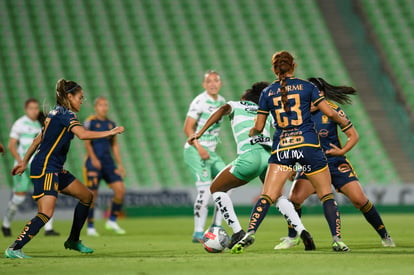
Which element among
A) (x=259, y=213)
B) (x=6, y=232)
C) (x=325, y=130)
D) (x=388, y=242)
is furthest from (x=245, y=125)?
(x=6, y=232)

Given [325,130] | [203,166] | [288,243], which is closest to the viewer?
[325,130]

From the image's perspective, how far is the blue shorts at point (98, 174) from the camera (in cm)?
1423

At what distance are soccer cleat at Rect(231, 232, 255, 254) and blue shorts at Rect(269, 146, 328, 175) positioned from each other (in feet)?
2.84

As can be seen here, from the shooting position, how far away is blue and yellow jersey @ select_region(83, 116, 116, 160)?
1432 centimetres

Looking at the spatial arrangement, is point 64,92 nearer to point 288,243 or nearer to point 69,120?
point 69,120

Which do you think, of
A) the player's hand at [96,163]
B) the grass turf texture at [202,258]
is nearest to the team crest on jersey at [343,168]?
the grass turf texture at [202,258]

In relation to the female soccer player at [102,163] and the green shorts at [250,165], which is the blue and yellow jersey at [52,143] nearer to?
the green shorts at [250,165]

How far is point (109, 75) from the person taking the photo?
24766 mm

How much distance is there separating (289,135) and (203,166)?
12.0 ft

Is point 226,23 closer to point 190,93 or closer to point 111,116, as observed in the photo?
point 190,93

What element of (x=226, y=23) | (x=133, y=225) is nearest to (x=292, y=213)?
(x=133, y=225)

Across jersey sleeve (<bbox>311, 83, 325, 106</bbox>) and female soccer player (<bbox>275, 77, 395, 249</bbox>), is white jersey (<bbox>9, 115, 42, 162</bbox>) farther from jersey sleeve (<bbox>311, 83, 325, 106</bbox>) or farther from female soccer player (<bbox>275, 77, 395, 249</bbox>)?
jersey sleeve (<bbox>311, 83, 325, 106</bbox>)

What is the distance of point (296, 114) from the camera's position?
8391 mm

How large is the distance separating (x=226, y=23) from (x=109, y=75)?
4910mm
